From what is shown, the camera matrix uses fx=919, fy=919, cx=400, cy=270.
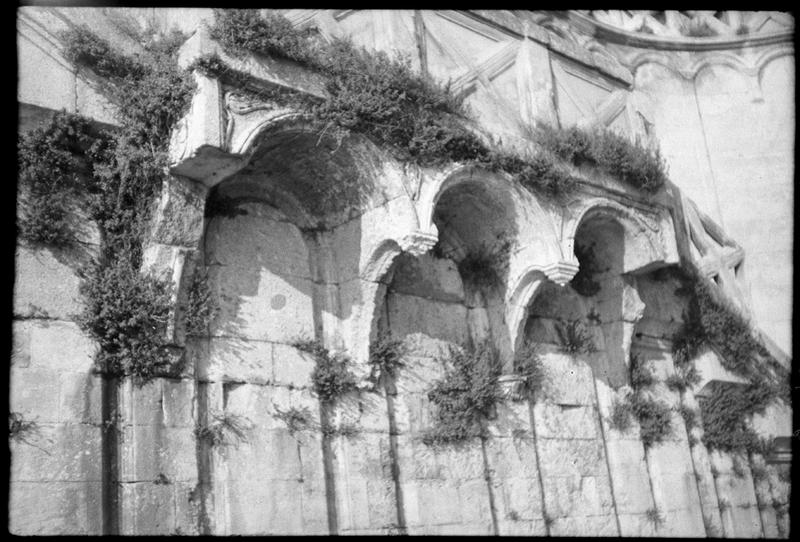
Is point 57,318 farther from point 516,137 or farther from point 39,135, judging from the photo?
point 516,137

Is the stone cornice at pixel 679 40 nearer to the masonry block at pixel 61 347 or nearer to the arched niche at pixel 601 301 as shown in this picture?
the arched niche at pixel 601 301

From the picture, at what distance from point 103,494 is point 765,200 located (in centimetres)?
1038

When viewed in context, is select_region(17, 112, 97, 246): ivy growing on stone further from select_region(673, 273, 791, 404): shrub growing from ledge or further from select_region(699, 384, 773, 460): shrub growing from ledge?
select_region(699, 384, 773, 460): shrub growing from ledge

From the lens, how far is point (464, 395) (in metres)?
8.09

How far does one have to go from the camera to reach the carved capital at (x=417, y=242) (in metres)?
7.27

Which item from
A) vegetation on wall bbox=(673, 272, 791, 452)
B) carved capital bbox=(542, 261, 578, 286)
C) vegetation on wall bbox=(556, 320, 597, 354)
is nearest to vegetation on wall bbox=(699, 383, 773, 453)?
vegetation on wall bbox=(673, 272, 791, 452)

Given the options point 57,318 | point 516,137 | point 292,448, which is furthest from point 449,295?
point 57,318

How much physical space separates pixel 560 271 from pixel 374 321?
71.9 inches

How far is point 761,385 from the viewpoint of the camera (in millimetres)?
10453

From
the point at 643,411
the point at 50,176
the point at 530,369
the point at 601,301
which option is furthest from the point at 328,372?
the point at 643,411

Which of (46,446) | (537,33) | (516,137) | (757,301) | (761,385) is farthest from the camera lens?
(757,301)

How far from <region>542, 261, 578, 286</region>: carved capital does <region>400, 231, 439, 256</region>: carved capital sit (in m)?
1.45

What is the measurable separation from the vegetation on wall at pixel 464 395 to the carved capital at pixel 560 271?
905 millimetres

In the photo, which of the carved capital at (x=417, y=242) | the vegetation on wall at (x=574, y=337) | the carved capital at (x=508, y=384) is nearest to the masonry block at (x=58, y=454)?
the carved capital at (x=417, y=242)
